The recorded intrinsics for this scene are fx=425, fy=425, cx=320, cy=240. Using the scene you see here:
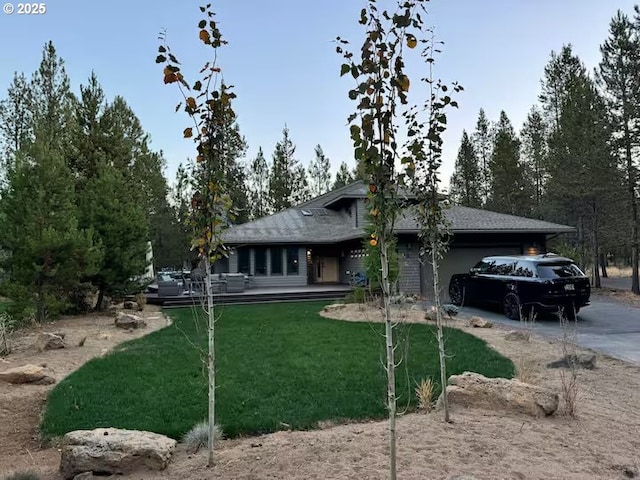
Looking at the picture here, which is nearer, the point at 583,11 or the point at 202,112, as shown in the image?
the point at 202,112

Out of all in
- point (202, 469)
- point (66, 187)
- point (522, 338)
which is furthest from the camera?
point (66, 187)

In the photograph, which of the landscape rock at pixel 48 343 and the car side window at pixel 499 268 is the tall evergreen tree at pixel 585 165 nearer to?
the car side window at pixel 499 268

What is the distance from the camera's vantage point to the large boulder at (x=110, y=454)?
3.01 m

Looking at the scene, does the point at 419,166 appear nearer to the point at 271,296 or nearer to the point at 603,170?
the point at 271,296

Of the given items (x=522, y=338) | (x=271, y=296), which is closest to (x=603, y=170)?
(x=522, y=338)

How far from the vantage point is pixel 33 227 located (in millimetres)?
9422

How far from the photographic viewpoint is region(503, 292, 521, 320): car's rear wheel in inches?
424

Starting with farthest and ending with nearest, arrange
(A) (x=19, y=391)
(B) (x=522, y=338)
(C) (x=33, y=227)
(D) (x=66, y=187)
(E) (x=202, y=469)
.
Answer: (D) (x=66, y=187) → (C) (x=33, y=227) → (B) (x=522, y=338) → (A) (x=19, y=391) → (E) (x=202, y=469)

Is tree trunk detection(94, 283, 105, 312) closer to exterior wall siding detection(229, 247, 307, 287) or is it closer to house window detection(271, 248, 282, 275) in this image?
exterior wall siding detection(229, 247, 307, 287)

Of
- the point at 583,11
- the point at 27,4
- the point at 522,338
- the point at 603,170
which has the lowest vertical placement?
the point at 522,338

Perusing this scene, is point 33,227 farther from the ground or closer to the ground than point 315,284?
farther from the ground

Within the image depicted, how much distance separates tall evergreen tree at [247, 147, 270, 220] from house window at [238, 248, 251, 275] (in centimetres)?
1950

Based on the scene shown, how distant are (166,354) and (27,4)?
770 cm

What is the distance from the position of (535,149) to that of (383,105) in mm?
32671
